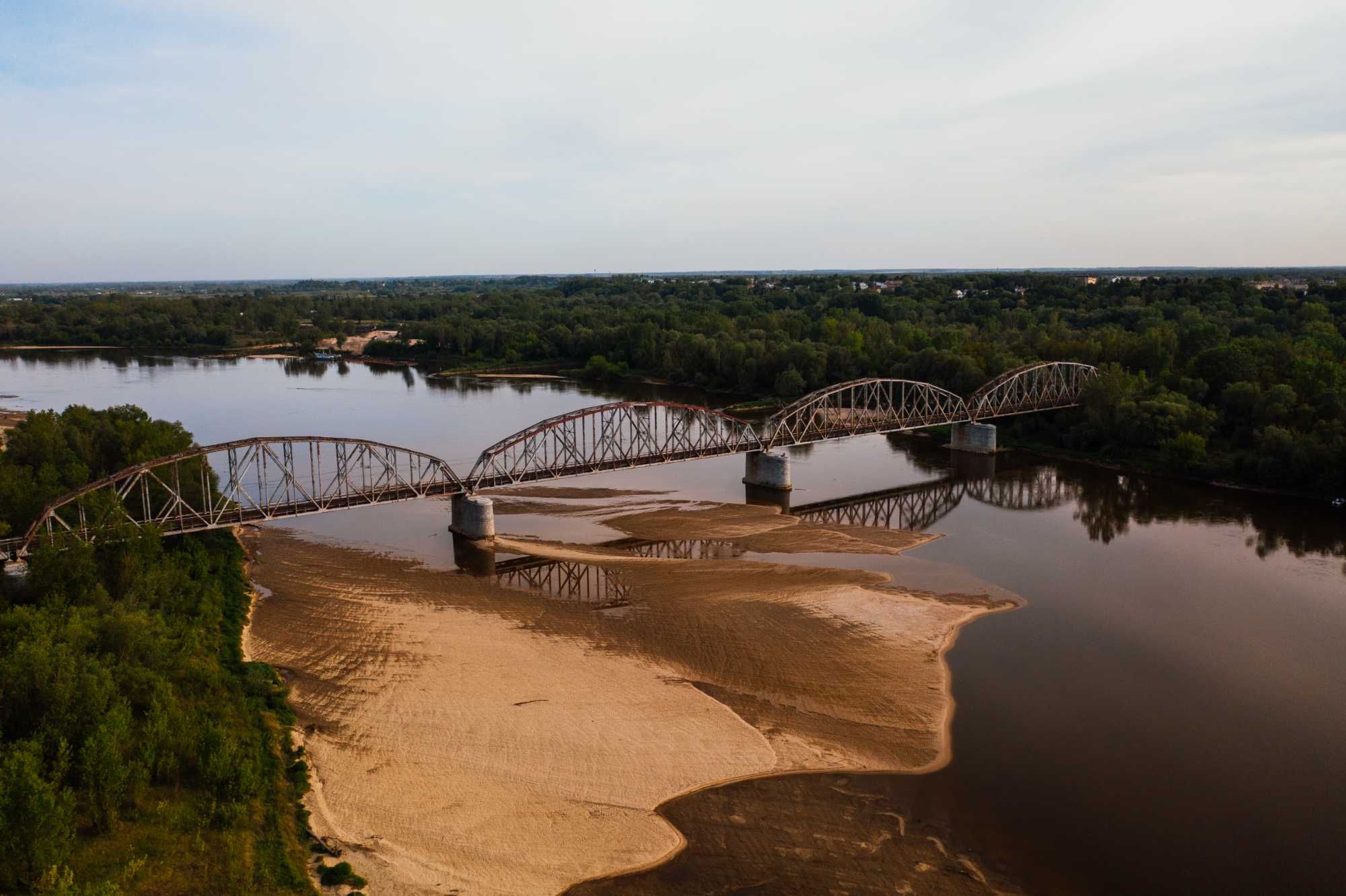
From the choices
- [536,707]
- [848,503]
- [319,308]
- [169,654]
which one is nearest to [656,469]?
[848,503]

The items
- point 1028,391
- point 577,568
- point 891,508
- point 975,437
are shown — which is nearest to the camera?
point 577,568

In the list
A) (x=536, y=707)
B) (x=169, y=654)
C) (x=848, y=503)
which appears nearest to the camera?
(x=169, y=654)

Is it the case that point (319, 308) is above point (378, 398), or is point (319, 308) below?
above

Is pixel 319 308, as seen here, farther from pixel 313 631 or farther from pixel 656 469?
pixel 313 631

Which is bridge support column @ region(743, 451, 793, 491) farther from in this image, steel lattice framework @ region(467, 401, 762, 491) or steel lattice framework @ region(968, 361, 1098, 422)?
steel lattice framework @ region(968, 361, 1098, 422)

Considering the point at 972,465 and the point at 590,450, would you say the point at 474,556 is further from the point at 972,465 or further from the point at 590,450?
the point at 972,465

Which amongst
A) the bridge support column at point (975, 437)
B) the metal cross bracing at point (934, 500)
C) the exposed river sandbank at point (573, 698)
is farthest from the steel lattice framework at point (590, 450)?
the bridge support column at point (975, 437)

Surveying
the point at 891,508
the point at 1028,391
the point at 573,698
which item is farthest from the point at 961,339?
the point at 573,698
